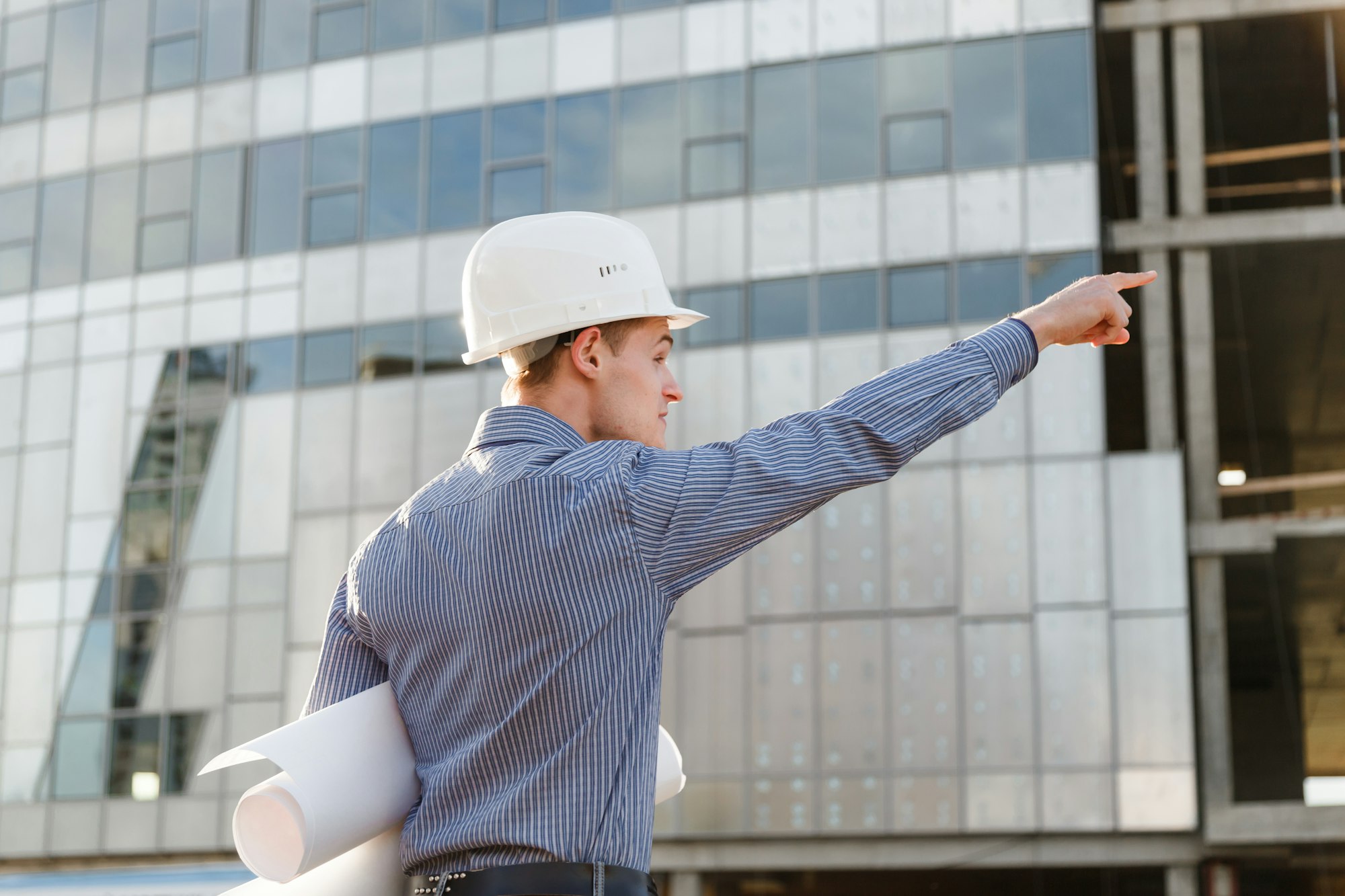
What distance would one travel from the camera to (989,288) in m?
21.6

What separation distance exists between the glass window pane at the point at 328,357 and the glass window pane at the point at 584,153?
3.84 metres

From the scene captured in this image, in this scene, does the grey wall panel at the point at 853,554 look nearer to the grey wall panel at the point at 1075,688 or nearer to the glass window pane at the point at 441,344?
the grey wall panel at the point at 1075,688

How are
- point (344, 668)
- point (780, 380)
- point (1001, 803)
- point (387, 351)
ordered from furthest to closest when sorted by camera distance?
point (387, 351)
point (780, 380)
point (1001, 803)
point (344, 668)

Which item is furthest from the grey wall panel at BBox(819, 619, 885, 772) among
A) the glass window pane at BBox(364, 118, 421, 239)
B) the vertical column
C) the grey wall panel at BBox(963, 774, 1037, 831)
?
the glass window pane at BBox(364, 118, 421, 239)

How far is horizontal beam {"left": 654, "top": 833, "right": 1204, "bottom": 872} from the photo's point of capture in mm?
20438

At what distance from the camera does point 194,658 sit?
79.8 ft

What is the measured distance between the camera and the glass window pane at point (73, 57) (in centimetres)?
2762

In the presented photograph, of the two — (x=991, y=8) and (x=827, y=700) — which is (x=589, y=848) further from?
(x=991, y=8)

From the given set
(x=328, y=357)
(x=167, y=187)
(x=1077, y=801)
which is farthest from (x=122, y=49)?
(x=1077, y=801)

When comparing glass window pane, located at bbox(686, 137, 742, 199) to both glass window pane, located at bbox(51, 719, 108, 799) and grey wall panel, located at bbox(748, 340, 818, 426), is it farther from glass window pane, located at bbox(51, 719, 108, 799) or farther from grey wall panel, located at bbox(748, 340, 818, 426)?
glass window pane, located at bbox(51, 719, 108, 799)

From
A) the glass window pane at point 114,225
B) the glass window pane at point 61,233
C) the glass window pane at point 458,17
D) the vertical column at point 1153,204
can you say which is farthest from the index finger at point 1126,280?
the glass window pane at point 61,233

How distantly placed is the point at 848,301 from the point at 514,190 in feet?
18.3

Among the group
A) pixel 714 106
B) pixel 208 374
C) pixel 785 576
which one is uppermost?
pixel 714 106

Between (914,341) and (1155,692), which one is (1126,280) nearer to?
(1155,692)
